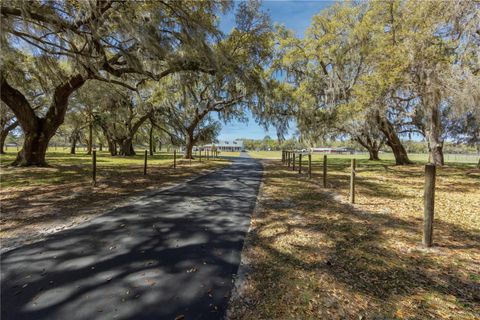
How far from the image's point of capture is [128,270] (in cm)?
252

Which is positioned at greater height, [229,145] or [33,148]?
[229,145]

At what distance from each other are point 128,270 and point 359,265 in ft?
8.35

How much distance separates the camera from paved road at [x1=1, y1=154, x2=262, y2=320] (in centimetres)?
195

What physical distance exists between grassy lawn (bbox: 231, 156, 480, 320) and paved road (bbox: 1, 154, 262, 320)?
369 millimetres

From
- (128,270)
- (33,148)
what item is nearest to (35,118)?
(33,148)

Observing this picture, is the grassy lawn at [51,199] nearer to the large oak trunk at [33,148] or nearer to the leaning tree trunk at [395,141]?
the large oak trunk at [33,148]

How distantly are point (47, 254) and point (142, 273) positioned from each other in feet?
4.42

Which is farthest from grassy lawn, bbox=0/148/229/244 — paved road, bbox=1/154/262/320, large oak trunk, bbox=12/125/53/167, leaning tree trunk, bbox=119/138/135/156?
leaning tree trunk, bbox=119/138/135/156

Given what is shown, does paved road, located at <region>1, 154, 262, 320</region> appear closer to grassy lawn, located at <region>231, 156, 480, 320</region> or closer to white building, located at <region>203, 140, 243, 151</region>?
grassy lawn, located at <region>231, 156, 480, 320</region>

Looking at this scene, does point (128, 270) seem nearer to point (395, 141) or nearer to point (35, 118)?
point (35, 118)

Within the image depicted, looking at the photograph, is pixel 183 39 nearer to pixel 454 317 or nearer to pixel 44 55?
pixel 44 55

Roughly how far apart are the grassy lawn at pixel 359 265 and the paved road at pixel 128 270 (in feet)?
1.21

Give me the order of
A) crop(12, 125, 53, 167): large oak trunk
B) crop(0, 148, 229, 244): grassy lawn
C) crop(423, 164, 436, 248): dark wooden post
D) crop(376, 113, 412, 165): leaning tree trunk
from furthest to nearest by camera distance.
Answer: crop(376, 113, 412, 165): leaning tree trunk, crop(12, 125, 53, 167): large oak trunk, crop(0, 148, 229, 244): grassy lawn, crop(423, 164, 436, 248): dark wooden post

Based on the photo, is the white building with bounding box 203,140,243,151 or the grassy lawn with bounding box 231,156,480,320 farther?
the white building with bounding box 203,140,243,151
